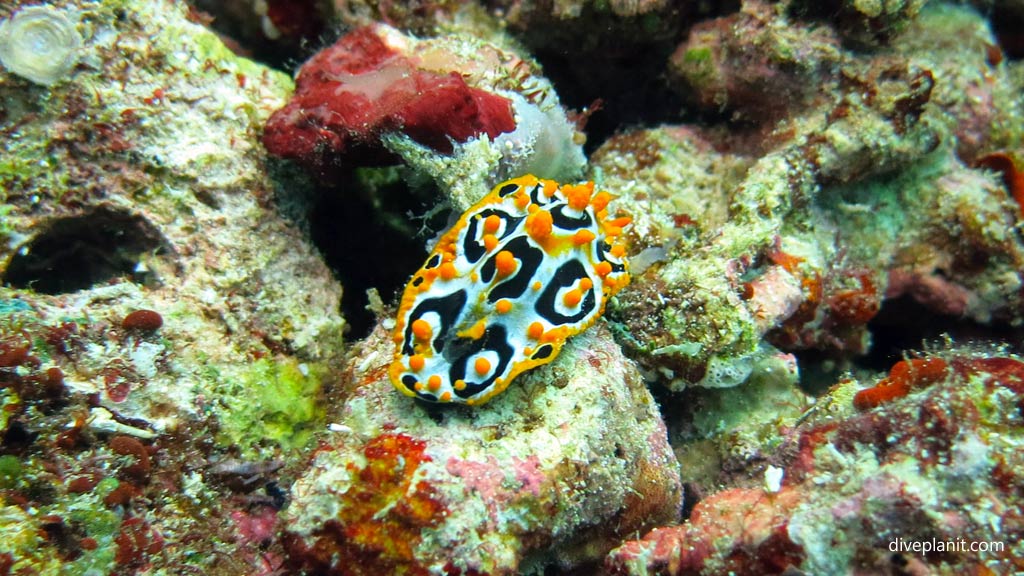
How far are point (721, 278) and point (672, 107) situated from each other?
241 cm

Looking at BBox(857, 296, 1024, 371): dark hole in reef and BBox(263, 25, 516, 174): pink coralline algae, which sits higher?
BBox(263, 25, 516, 174): pink coralline algae

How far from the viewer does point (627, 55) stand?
5504 mm

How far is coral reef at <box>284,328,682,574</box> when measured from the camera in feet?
8.65

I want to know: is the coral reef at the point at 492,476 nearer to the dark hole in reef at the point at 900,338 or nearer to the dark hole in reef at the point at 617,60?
the dark hole in reef at the point at 900,338

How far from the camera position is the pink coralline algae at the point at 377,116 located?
142 inches

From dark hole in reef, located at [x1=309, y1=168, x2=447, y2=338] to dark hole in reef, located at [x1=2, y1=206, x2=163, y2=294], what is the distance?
1.17m

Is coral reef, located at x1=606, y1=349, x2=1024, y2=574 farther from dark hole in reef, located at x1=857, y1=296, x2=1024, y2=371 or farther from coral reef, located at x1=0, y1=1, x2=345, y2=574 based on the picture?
dark hole in reef, located at x1=857, y1=296, x2=1024, y2=371

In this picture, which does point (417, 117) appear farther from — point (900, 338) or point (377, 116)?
point (900, 338)

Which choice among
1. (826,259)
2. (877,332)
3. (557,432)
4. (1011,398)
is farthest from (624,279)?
(877,332)

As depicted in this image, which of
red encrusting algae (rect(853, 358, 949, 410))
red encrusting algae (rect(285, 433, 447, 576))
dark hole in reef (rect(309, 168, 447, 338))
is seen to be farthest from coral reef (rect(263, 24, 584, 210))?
red encrusting algae (rect(853, 358, 949, 410))

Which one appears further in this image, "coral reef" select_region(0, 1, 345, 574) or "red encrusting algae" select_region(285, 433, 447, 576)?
"coral reef" select_region(0, 1, 345, 574)

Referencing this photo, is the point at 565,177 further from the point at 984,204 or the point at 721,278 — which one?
the point at 984,204

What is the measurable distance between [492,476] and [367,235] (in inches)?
106

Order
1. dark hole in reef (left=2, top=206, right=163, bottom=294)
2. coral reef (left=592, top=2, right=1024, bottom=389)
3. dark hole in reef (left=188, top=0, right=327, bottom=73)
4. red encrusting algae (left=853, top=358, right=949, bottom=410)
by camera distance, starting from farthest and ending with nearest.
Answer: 1. dark hole in reef (left=188, top=0, right=327, bottom=73)
2. coral reef (left=592, top=2, right=1024, bottom=389)
3. dark hole in reef (left=2, top=206, right=163, bottom=294)
4. red encrusting algae (left=853, top=358, right=949, bottom=410)
